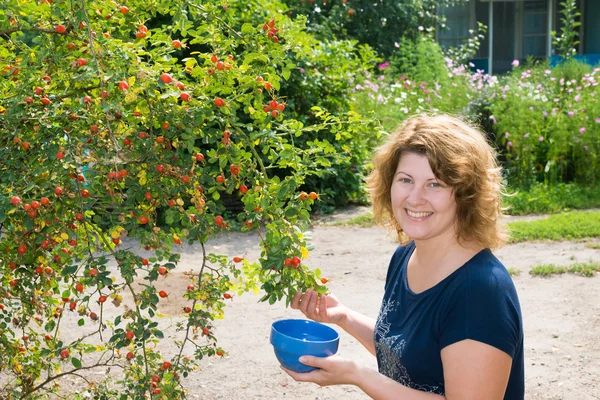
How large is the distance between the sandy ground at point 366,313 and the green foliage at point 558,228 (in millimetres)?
131

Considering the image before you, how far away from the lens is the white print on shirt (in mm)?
2260

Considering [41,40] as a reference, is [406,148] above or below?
below

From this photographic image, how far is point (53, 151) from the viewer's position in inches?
91.5

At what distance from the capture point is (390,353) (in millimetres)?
2330

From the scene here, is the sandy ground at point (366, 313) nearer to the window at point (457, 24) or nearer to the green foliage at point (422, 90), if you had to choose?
the green foliage at point (422, 90)

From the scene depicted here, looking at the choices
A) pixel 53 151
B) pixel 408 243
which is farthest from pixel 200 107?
pixel 408 243

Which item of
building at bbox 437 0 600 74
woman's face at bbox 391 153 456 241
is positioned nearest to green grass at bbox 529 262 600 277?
woman's face at bbox 391 153 456 241

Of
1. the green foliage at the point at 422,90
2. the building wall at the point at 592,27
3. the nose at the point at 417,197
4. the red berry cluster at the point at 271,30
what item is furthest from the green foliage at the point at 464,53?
the nose at the point at 417,197

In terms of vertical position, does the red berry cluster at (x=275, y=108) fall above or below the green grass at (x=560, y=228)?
above

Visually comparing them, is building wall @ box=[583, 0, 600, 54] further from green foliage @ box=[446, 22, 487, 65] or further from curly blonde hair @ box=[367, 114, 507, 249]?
curly blonde hair @ box=[367, 114, 507, 249]

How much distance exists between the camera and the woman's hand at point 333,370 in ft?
7.38

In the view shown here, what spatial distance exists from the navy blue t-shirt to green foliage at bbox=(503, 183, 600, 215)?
20.1ft

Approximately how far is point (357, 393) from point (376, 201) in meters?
1.95

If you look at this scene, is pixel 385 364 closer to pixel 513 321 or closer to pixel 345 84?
pixel 513 321
